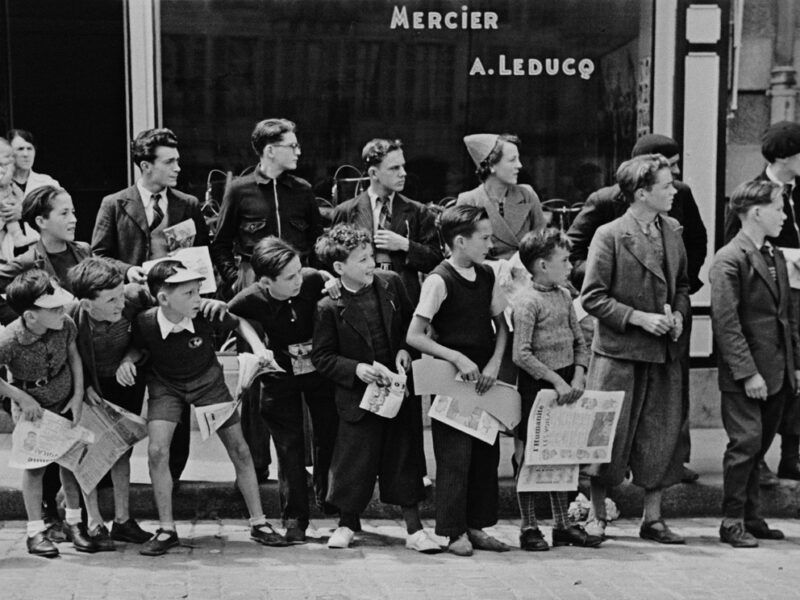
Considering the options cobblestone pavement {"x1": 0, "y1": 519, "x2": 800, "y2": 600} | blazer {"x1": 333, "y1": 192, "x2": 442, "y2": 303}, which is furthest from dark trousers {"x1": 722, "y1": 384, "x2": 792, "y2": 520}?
blazer {"x1": 333, "y1": 192, "x2": 442, "y2": 303}

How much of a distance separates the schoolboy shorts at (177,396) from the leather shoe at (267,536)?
0.55 meters

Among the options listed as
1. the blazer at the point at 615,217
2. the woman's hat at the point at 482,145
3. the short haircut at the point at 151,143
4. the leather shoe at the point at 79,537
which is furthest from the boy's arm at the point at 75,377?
the blazer at the point at 615,217

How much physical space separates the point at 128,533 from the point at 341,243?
70.3 inches

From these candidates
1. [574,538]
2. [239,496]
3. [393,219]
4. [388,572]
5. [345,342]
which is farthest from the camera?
[393,219]

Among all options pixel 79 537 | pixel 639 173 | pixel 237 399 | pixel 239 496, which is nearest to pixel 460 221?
pixel 639 173

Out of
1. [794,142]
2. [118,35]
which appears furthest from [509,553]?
[118,35]

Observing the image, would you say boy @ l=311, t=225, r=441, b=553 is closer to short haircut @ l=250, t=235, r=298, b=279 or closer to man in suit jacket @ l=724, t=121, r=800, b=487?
short haircut @ l=250, t=235, r=298, b=279

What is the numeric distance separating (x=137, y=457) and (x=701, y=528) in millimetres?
3315

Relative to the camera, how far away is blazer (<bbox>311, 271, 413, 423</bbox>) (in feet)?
23.3

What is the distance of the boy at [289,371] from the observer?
7277mm

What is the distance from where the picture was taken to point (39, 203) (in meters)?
7.30

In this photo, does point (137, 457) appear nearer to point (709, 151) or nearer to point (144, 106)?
point (144, 106)

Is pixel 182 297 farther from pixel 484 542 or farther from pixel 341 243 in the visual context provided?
pixel 484 542

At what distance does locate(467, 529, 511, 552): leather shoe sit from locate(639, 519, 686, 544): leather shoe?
30.2 inches
